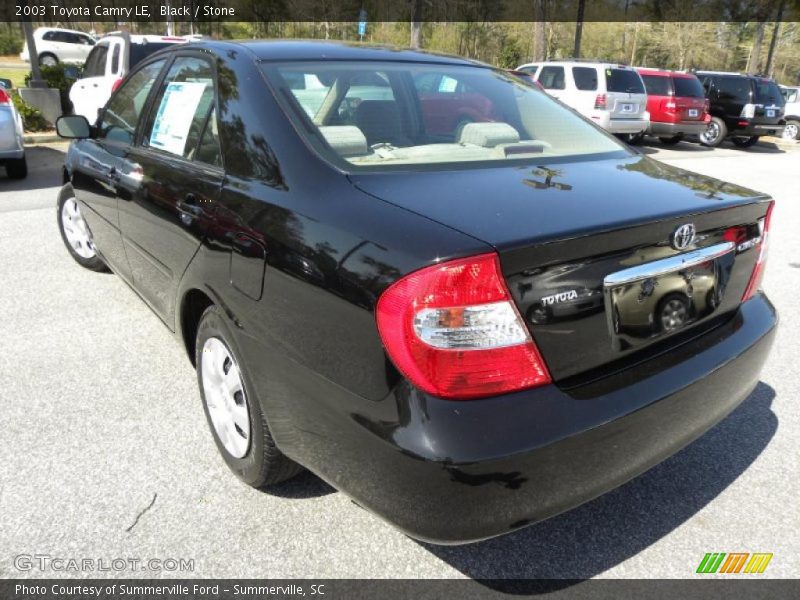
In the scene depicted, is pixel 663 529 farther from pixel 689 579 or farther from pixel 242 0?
pixel 242 0

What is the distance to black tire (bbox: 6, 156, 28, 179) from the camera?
8.23m

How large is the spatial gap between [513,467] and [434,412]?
0.25 meters

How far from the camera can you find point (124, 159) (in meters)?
3.35

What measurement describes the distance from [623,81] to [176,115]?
13402 mm

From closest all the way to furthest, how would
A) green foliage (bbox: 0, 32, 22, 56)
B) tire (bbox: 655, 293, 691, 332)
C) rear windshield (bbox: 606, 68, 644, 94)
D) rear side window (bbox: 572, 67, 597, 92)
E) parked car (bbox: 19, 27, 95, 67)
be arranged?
tire (bbox: 655, 293, 691, 332)
rear windshield (bbox: 606, 68, 644, 94)
rear side window (bbox: 572, 67, 597, 92)
parked car (bbox: 19, 27, 95, 67)
green foliage (bbox: 0, 32, 22, 56)

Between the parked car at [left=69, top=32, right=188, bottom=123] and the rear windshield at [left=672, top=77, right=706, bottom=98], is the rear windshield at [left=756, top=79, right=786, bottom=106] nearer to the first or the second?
the rear windshield at [left=672, top=77, right=706, bottom=98]

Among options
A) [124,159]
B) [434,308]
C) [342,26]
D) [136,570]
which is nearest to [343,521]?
[136,570]

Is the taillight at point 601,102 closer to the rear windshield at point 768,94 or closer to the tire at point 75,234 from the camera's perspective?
the rear windshield at point 768,94

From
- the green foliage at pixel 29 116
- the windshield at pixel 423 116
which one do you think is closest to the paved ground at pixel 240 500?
the windshield at pixel 423 116

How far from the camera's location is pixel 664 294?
6.46 feet

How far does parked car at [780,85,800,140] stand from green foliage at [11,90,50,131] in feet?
65.2

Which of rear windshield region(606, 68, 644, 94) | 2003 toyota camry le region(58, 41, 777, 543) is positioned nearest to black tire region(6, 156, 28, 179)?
2003 toyota camry le region(58, 41, 777, 543)

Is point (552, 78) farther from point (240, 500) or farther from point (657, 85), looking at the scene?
point (240, 500)

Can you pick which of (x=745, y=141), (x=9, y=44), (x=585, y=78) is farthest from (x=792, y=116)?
(x=9, y=44)
